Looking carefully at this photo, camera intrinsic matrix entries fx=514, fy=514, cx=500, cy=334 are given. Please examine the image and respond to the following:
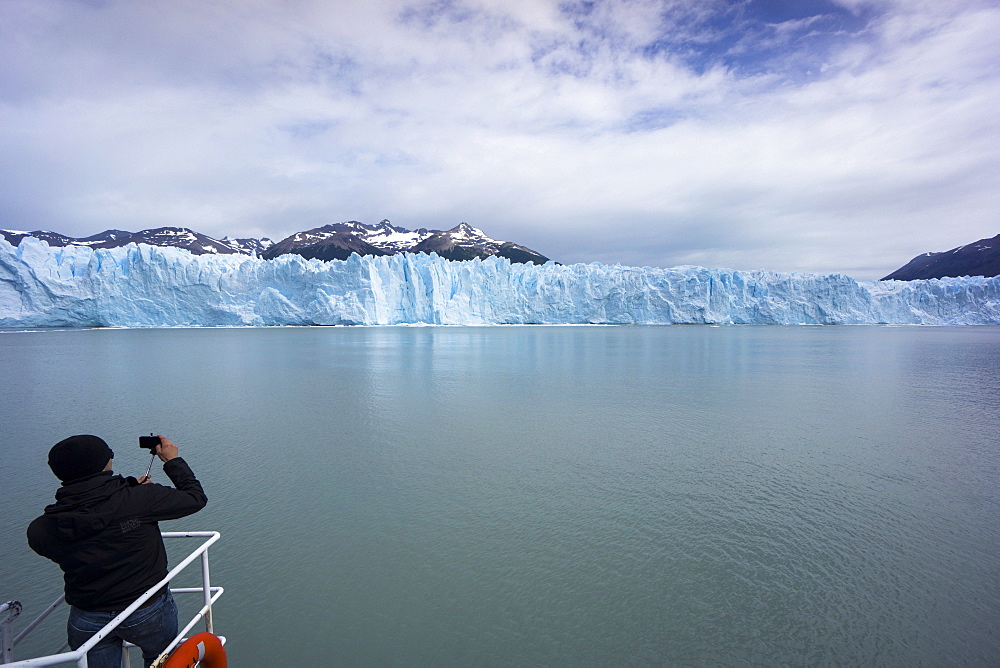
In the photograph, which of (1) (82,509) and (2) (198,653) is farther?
(2) (198,653)

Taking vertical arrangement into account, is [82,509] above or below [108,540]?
above

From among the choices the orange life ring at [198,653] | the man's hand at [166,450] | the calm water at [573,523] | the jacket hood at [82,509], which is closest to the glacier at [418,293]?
the calm water at [573,523]

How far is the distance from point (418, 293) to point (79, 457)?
4683cm

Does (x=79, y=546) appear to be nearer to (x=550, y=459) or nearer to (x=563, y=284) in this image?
(x=550, y=459)

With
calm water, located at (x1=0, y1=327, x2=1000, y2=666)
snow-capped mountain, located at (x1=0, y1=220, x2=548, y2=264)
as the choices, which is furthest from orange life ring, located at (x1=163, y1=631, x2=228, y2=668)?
snow-capped mountain, located at (x1=0, y1=220, x2=548, y2=264)

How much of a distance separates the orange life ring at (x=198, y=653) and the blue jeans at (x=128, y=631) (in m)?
0.09

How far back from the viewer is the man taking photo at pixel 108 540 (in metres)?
1.81

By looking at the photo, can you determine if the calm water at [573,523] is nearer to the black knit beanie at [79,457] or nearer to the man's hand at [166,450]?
the man's hand at [166,450]

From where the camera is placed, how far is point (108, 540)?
1.91 metres

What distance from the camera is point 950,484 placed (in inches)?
237

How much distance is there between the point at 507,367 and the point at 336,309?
101 feet

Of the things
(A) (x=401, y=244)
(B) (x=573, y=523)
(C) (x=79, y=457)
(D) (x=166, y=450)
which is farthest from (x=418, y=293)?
(A) (x=401, y=244)

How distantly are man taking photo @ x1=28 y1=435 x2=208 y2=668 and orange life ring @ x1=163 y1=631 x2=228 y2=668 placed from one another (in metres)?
0.15

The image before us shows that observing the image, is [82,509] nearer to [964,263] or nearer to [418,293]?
[418,293]
